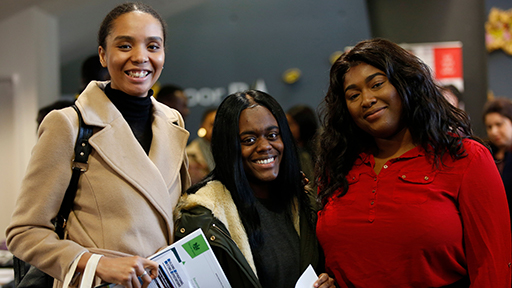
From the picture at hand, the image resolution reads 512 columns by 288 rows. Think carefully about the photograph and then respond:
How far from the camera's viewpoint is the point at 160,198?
5.94 feet

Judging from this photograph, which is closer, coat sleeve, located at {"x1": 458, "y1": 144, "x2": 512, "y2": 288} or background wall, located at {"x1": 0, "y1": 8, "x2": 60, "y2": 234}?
coat sleeve, located at {"x1": 458, "y1": 144, "x2": 512, "y2": 288}

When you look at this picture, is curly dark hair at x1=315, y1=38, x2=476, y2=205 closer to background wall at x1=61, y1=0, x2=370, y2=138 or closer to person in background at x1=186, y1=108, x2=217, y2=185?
person in background at x1=186, y1=108, x2=217, y2=185

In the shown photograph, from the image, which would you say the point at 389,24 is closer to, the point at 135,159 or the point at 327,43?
the point at 327,43

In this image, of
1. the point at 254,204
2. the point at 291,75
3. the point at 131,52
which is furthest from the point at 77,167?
the point at 291,75

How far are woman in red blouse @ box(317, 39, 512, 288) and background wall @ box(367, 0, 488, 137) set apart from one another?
3.70 metres

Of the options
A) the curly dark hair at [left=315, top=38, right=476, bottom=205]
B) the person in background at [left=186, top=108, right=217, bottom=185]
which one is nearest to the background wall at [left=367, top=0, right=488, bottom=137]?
the person in background at [left=186, top=108, right=217, bottom=185]

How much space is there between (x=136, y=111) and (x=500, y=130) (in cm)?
341

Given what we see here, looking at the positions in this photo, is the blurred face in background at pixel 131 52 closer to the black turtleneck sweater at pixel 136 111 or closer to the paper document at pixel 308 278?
the black turtleneck sweater at pixel 136 111

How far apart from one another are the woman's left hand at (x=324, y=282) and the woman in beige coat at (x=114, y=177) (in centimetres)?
62

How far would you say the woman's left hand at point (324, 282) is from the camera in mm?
1876

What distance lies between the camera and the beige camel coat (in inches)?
64.1

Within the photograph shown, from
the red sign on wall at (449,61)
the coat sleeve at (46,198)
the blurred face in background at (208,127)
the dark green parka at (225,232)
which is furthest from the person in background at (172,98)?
the red sign on wall at (449,61)

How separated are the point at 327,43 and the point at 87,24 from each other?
3.19m

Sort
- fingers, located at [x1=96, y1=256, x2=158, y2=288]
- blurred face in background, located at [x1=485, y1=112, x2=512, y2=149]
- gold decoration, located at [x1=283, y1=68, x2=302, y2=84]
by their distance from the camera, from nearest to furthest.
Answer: fingers, located at [x1=96, y1=256, x2=158, y2=288] → blurred face in background, located at [x1=485, y1=112, x2=512, y2=149] → gold decoration, located at [x1=283, y1=68, x2=302, y2=84]
